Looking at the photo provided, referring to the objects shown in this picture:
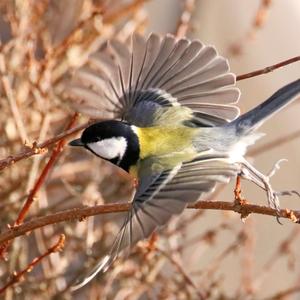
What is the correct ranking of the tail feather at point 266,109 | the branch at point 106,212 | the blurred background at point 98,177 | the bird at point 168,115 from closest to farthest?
1. the branch at point 106,212
2. the bird at point 168,115
3. the tail feather at point 266,109
4. the blurred background at point 98,177

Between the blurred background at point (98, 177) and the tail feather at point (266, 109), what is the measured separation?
311 mm

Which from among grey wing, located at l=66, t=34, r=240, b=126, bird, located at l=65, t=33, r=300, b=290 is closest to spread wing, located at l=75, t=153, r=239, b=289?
bird, located at l=65, t=33, r=300, b=290

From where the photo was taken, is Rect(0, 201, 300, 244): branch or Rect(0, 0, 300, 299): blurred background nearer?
Rect(0, 201, 300, 244): branch

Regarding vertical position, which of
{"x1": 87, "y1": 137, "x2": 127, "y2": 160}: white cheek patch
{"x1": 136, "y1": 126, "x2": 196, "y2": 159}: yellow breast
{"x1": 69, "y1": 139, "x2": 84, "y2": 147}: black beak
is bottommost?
{"x1": 136, "y1": 126, "x2": 196, "y2": 159}: yellow breast

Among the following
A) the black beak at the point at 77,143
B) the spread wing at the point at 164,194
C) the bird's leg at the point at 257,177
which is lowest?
the bird's leg at the point at 257,177

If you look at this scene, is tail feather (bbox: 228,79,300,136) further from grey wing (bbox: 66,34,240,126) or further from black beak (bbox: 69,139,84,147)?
black beak (bbox: 69,139,84,147)

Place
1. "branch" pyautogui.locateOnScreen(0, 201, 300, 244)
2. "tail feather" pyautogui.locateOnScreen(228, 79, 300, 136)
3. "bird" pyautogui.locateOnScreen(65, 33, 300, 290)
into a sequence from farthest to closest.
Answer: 1. "tail feather" pyautogui.locateOnScreen(228, 79, 300, 136)
2. "bird" pyautogui.locateOnScreen(65, 33, 300, 290)
3. "branch" pyautogui.locateOnScreen(0, 201, 300, 244)

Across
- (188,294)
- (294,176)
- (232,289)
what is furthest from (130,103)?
(232,289)

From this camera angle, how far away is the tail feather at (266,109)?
5.34ft

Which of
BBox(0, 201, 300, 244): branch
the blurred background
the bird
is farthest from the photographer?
the blurred background

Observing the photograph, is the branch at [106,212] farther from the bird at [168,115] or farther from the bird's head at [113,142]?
the bird's head at [113,142]

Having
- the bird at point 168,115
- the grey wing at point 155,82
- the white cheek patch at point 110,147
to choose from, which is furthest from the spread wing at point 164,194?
the grey wing at point 155,82

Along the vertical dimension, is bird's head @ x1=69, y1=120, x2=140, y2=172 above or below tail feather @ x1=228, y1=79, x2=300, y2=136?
above

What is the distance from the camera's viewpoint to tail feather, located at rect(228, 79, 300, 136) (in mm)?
1627
